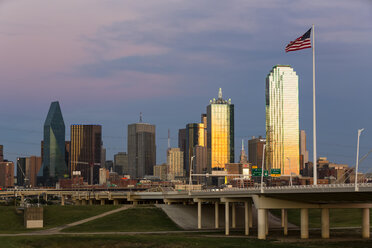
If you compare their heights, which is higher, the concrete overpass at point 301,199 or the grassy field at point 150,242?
the concrete overpass at point 301,199

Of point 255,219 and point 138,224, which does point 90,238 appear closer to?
point 138,224

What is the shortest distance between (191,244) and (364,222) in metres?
36.1

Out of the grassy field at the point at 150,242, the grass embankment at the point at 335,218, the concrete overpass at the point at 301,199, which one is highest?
the concrete overpass at the point at 301,199

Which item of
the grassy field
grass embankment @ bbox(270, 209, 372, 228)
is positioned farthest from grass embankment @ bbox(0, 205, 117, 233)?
grass embankment @ bbox(270, 209, 372, 228)

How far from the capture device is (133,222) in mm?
125375

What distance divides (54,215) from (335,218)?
6566cm

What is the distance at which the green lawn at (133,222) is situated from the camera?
116 metres

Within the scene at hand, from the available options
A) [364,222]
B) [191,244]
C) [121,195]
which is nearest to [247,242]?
[191,244]

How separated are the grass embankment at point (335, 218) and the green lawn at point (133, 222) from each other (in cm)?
3254

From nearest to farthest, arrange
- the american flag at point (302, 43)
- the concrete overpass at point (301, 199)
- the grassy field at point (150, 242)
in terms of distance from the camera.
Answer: the concrete overpass at point (301, 199)
the grassy field at point (150, 242)
the american flag at point (302, 43)

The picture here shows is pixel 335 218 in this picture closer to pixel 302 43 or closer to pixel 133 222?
pixel 133 222

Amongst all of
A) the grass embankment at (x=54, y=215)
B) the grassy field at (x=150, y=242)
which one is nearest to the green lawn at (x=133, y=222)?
the grass embankment at (x=54, y=215)

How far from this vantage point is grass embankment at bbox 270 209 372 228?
5256 inches

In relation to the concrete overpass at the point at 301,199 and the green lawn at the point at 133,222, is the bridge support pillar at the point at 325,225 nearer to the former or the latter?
the concrete overpass at the point at 301,199
